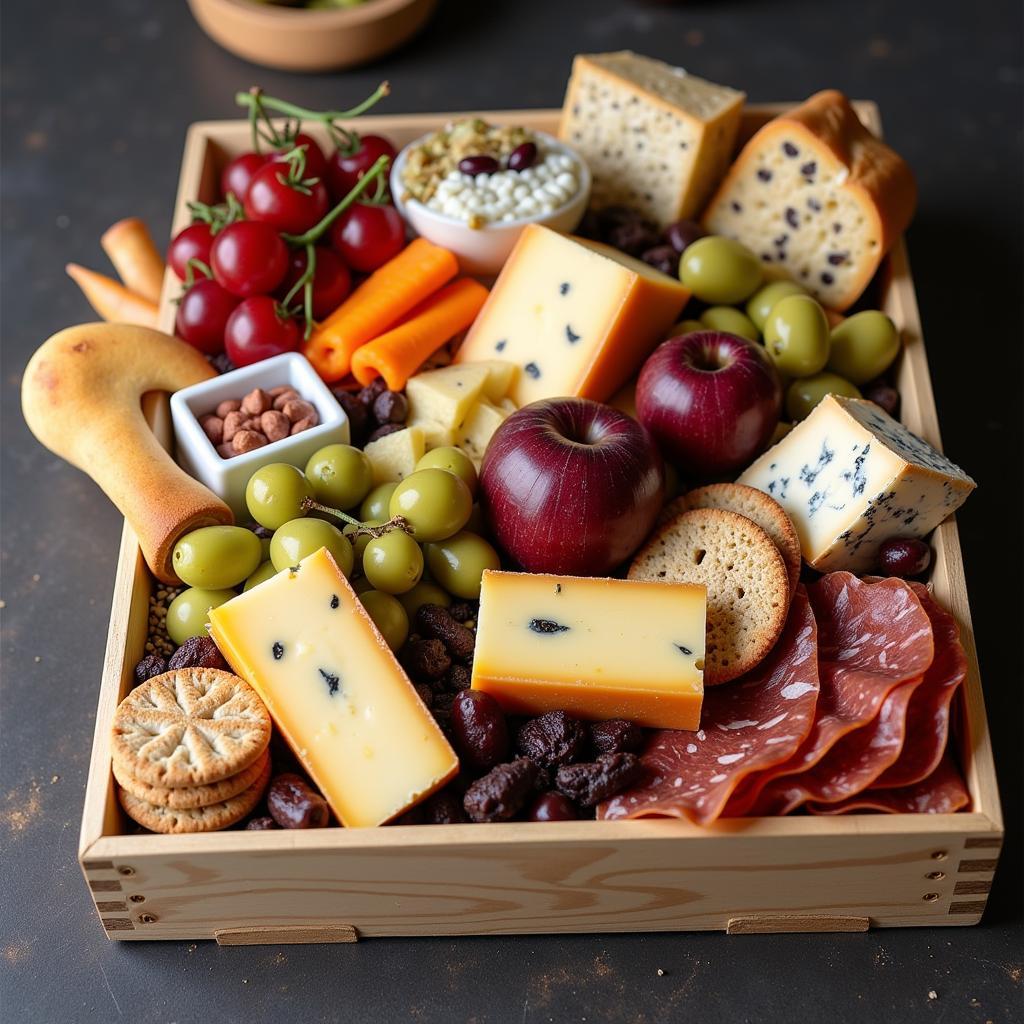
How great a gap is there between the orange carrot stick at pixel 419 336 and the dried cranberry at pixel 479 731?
59 cm

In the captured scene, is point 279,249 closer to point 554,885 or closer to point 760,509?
point 760,509

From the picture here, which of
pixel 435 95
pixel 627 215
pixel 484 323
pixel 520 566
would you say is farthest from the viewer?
pixel 435 95

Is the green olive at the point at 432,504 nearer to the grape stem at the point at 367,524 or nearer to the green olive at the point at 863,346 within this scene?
the grape stem at the point at 367,524

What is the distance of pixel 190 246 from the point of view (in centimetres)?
198

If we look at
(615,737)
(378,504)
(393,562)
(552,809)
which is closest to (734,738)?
(615,737)

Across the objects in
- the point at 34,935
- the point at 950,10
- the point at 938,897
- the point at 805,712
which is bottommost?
the point at 34,935

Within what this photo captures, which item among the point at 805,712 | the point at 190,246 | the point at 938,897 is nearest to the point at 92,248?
the point at 190,246

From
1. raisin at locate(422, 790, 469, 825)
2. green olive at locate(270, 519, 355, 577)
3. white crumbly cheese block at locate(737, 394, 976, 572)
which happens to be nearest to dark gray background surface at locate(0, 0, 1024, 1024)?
raisin at locate(422, 790, 469, 825)

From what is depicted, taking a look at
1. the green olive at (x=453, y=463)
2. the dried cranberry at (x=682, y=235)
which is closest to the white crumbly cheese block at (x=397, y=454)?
the green olive at (x=453, y=463)

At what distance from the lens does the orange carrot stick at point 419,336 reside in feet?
6.12

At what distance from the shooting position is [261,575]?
162cm

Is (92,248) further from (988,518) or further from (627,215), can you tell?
(988,518)

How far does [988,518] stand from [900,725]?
67 cm

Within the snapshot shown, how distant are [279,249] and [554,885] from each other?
102 cm
